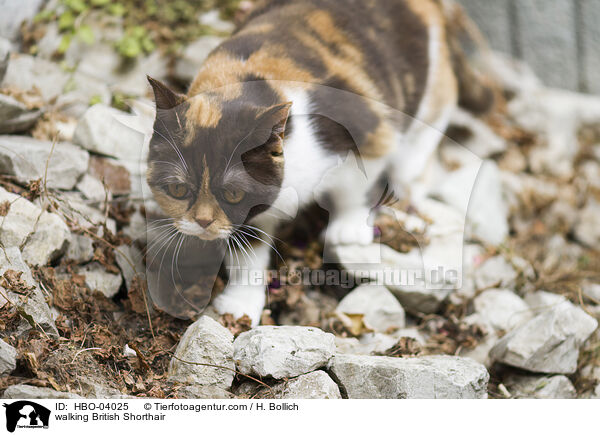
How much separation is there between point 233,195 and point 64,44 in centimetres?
141

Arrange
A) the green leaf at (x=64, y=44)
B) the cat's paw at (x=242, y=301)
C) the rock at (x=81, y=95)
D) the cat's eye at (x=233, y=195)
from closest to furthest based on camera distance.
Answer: the cat's eye at (x=233, y=195), the cat's paw at (x=242, y=301), the rock at (x=81, y=95), the green leaf at (x=64, y=44)

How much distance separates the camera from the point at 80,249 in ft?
6.06

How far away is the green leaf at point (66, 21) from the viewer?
2.47 m

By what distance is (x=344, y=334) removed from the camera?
189 centimetres

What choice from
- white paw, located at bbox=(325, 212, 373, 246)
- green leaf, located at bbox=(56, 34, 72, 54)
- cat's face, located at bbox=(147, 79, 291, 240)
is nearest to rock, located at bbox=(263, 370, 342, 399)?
cat's face, located at bbox=(147, 79, 291, 240)

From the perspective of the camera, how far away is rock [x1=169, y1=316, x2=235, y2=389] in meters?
1.52

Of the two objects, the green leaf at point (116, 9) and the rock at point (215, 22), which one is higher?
the green leaf at point (116, 9)

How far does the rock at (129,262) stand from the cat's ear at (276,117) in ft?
2.31

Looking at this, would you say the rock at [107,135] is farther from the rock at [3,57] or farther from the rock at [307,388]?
the rock at [307,388]

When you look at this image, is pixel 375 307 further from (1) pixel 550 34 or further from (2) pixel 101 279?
(1) pixel 550 34

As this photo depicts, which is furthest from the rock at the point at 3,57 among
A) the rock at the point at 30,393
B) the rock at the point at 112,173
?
the rock at the point at 30,393

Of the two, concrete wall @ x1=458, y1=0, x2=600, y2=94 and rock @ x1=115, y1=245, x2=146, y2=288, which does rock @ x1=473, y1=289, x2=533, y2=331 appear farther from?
concrete wall @ x1=458, y1=0, x2=600, y2=94
